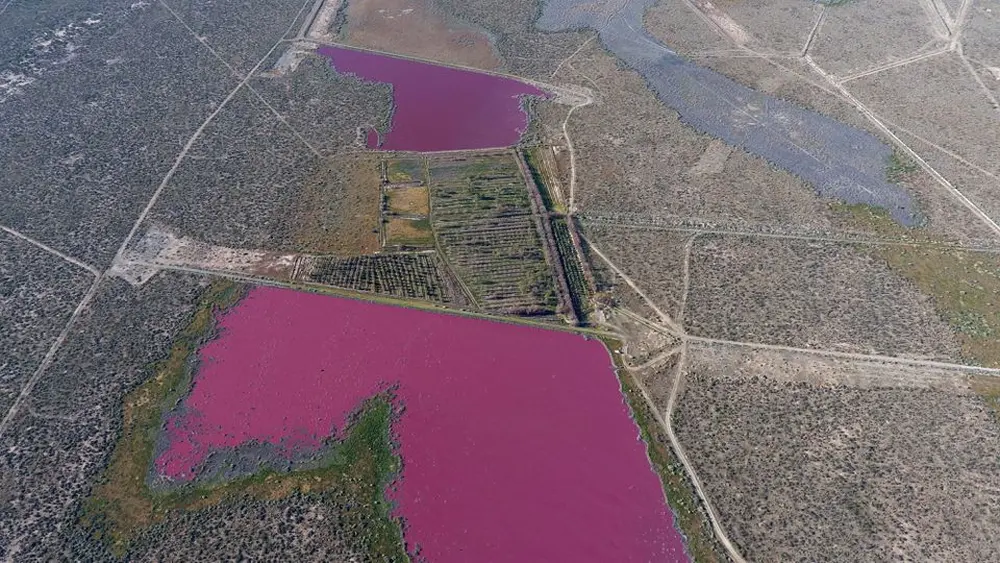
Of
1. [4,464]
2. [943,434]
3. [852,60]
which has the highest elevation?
[852,60]

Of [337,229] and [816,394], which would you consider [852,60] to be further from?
[337,229]

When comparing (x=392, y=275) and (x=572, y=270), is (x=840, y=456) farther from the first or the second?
(x=392, y=275)

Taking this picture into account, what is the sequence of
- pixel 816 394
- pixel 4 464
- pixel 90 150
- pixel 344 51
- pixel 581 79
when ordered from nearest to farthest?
pixel 4 464, pixel 816 394, pixel 90 150, pixel 581 79, pixel 344 51

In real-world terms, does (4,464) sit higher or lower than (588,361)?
lower

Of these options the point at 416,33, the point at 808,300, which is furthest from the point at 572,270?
the point at 416,33

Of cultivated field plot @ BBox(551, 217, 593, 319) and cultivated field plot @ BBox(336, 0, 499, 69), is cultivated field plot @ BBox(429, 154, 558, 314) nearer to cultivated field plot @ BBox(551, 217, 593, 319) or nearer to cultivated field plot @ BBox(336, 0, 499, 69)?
cultivated field plot @ BBox(551, 217, 593, 319)

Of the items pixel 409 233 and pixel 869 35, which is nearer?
pixel 409 233

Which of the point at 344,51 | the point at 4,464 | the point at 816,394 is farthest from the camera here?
the point at 344,51

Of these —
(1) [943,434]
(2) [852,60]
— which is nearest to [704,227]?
(1) [943,434]
